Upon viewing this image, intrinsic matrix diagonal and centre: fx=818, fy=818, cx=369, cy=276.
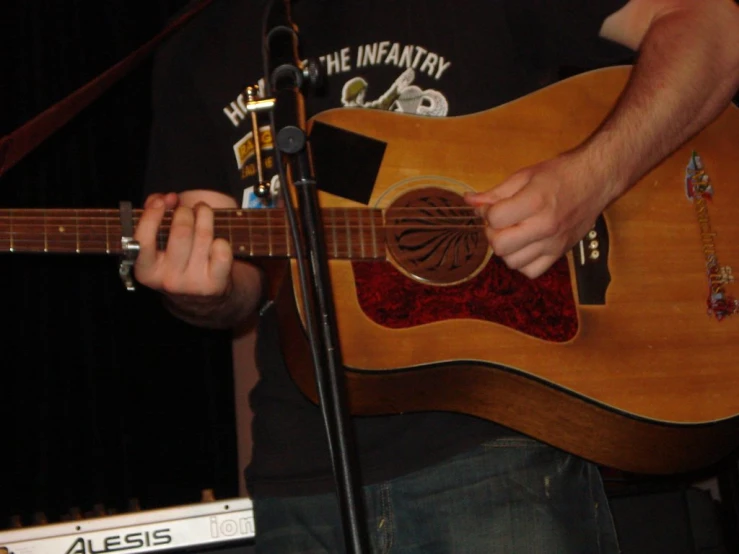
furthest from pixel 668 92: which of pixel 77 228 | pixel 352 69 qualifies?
pixel 77 228

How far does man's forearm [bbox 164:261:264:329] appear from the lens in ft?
5.37

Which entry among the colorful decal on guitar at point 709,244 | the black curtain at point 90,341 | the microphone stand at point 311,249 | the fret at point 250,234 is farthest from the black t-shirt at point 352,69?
the black curtain at point 90,341

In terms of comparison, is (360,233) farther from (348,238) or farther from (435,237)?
(435,237)

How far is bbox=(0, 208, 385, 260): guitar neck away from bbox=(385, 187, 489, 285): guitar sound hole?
39 millimetres

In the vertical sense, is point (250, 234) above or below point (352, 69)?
below

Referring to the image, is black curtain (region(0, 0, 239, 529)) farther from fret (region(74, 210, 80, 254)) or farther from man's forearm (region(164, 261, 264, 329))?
fret (region(74, 210, 80, 254))

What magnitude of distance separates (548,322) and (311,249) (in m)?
0.78

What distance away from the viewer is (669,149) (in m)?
A: 1.69

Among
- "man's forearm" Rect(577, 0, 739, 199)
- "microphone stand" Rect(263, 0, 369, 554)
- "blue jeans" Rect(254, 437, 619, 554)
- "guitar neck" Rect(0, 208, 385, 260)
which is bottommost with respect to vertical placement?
"blue jeans" Rect(254, 437, 619, 554)

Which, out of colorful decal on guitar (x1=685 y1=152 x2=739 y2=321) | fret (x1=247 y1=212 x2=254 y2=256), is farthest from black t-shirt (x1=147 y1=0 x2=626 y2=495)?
colorful decal on guitar (x1=685 y1=152 x2=739 y2=321)

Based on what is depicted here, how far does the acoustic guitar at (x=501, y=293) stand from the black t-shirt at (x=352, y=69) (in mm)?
79

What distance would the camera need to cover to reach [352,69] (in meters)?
1.71

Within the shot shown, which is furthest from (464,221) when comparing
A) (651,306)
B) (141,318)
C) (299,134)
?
(141,318)

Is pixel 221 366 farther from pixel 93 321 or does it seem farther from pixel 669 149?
pixel 669 149
